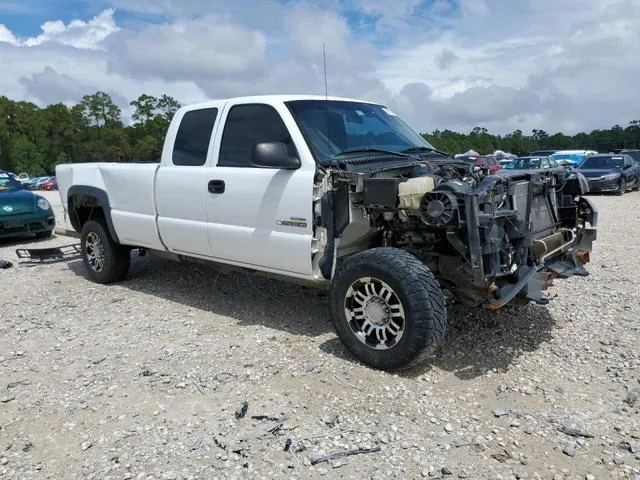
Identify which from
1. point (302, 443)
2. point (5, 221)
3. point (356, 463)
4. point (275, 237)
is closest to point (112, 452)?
point (302, 443)

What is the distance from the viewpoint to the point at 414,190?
3738 mm

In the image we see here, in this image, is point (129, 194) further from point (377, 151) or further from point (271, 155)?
point (377, 151)

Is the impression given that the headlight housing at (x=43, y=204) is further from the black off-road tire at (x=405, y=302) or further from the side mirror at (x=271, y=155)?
the black off-road tire at (x=405, y=302)

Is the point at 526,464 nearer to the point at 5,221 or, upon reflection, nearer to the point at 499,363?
the point at 499,363

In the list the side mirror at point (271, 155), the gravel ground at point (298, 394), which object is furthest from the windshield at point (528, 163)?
the side mirror at point (271, 155)

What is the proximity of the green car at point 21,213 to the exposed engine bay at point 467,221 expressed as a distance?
7.81 metres

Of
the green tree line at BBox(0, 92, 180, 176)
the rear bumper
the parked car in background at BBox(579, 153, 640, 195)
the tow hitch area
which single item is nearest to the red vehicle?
the green tree line at BBox(0, 92, 180, 176)

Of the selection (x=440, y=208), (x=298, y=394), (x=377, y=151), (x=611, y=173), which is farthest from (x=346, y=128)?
(x=611, y=173)

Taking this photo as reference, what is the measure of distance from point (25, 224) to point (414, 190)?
8726 millimetres

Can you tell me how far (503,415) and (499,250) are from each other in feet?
3.51

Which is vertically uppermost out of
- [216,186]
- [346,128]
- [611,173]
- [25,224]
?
[346,128]

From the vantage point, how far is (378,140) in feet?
15.9

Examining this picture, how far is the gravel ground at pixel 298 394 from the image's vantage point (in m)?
2.94

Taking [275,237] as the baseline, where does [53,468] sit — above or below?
below
